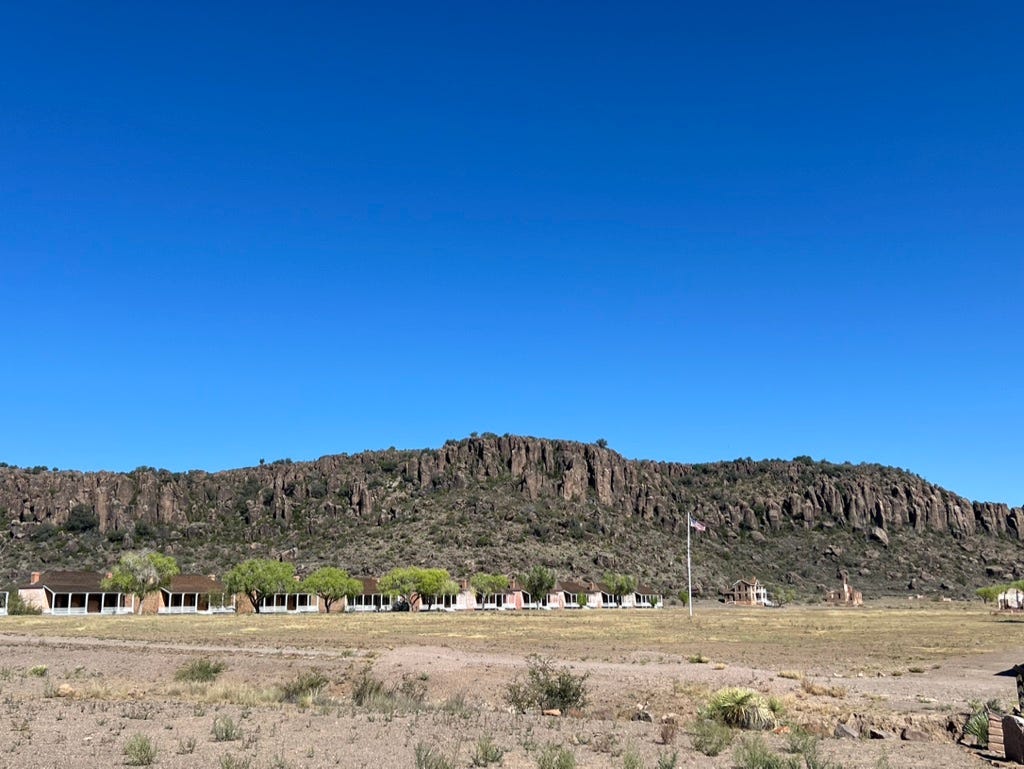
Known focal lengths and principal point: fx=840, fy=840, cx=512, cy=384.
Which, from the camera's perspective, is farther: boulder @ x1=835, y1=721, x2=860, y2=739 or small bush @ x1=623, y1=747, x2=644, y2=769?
boulder @ x1=835, y1=721, x2=860, y2=739

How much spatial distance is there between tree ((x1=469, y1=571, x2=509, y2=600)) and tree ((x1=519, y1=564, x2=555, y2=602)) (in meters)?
2.84

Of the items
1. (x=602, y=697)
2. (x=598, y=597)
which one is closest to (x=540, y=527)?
(x=598, y=597)

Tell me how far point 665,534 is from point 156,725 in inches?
6145

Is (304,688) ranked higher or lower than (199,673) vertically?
higher

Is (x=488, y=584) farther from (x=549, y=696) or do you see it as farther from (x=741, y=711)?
A: (x=741, y=711)

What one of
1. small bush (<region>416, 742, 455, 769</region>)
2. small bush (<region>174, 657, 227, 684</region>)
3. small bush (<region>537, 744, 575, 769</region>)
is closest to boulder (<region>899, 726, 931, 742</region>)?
small bush (<region>537, 744, 575, 769</region>)

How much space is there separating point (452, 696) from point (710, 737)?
10.1 metres

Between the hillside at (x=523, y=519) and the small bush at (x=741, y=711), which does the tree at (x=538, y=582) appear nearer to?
the hillside at (x=523, y=519)

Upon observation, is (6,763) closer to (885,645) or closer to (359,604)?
(885,645)

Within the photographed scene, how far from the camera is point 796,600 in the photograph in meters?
132

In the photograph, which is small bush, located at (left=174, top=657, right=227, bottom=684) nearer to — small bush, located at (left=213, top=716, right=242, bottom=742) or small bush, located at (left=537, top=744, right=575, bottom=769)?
small bush, located at (left=213, top=716, right=242, bottom=742)

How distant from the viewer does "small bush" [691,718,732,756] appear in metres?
14.6

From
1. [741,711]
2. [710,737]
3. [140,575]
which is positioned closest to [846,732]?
[741,711]

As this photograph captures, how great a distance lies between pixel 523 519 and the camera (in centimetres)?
15212
